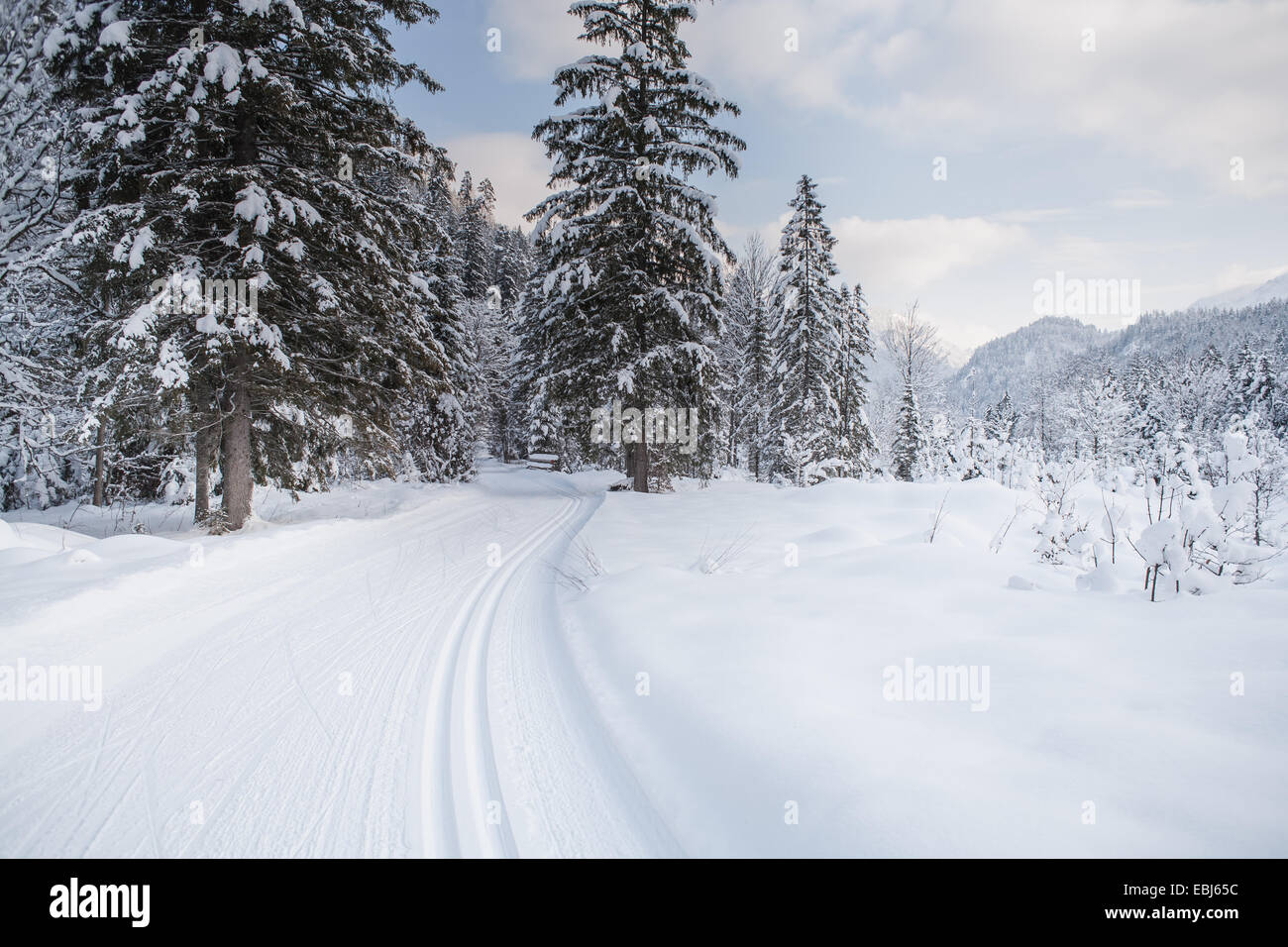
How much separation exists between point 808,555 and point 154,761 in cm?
587

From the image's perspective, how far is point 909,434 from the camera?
3045 centimetres

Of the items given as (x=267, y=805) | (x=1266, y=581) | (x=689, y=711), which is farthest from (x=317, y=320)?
(x=1266, y=581)

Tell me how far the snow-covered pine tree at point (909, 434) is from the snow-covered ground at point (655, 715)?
2726 cm

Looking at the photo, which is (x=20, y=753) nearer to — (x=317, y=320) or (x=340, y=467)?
(x=317, y=320)

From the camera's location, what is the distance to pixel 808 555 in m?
6.29

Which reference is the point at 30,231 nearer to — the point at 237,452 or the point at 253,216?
the point at 253,216

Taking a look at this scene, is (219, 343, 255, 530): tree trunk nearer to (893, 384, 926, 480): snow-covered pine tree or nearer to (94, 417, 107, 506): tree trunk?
(94, 417, 107, 506): tree trunk

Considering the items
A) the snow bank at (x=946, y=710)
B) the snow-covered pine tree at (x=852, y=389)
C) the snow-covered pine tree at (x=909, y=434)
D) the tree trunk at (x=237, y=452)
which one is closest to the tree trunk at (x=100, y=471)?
the tree trunk at (x=237, y=452)

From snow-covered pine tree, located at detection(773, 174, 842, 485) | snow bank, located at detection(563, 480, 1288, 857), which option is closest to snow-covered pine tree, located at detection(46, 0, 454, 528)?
snow bank, located at detection(563, 480, 1288, 857)

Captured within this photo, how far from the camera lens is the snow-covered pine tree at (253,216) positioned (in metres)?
7.31

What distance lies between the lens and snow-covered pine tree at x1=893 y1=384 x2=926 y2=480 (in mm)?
30000

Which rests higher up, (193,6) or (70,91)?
(193,6)

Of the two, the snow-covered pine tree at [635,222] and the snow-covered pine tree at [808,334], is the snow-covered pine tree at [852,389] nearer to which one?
the snow-covered pine tree at [808,334]

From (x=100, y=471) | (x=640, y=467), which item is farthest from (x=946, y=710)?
(x=100, y=471)
